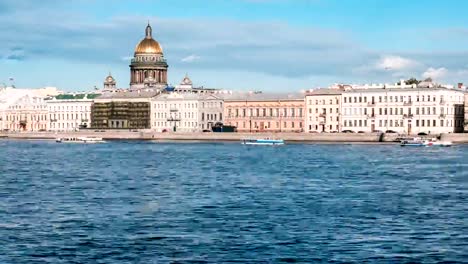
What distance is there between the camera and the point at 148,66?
122 m

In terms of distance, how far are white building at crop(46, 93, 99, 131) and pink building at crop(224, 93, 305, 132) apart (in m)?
21.0

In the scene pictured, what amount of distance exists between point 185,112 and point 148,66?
15.7 m

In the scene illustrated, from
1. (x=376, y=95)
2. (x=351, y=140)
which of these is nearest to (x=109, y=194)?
(x=351, y=140)

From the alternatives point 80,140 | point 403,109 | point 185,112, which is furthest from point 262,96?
point 80,140

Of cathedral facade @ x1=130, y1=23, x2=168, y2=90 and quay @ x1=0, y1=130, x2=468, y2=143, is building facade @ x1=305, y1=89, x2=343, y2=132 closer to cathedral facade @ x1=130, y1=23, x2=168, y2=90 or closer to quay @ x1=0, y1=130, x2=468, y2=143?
quay @ x1=0, y1=130, x2=468, y2=143

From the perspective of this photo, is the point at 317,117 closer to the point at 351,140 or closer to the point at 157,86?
the point at 351,140

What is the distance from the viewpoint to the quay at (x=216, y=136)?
82.3m

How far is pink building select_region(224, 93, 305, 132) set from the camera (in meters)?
96.9

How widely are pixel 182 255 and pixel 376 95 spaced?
7354 centimetres

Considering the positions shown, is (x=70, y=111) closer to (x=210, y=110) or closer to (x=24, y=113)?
(x=24, y=113)

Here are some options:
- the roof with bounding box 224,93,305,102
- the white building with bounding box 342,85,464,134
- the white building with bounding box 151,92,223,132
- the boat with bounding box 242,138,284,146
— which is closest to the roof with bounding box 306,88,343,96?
the white building with bounding box 342,85,464,134

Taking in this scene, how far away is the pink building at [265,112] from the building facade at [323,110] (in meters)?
1.00

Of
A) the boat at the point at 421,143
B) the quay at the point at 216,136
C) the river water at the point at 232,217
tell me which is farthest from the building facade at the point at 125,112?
the river water at the point at 232,217

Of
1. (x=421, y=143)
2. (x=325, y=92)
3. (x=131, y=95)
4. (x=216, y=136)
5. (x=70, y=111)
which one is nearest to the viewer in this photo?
(x=421, y=143)
